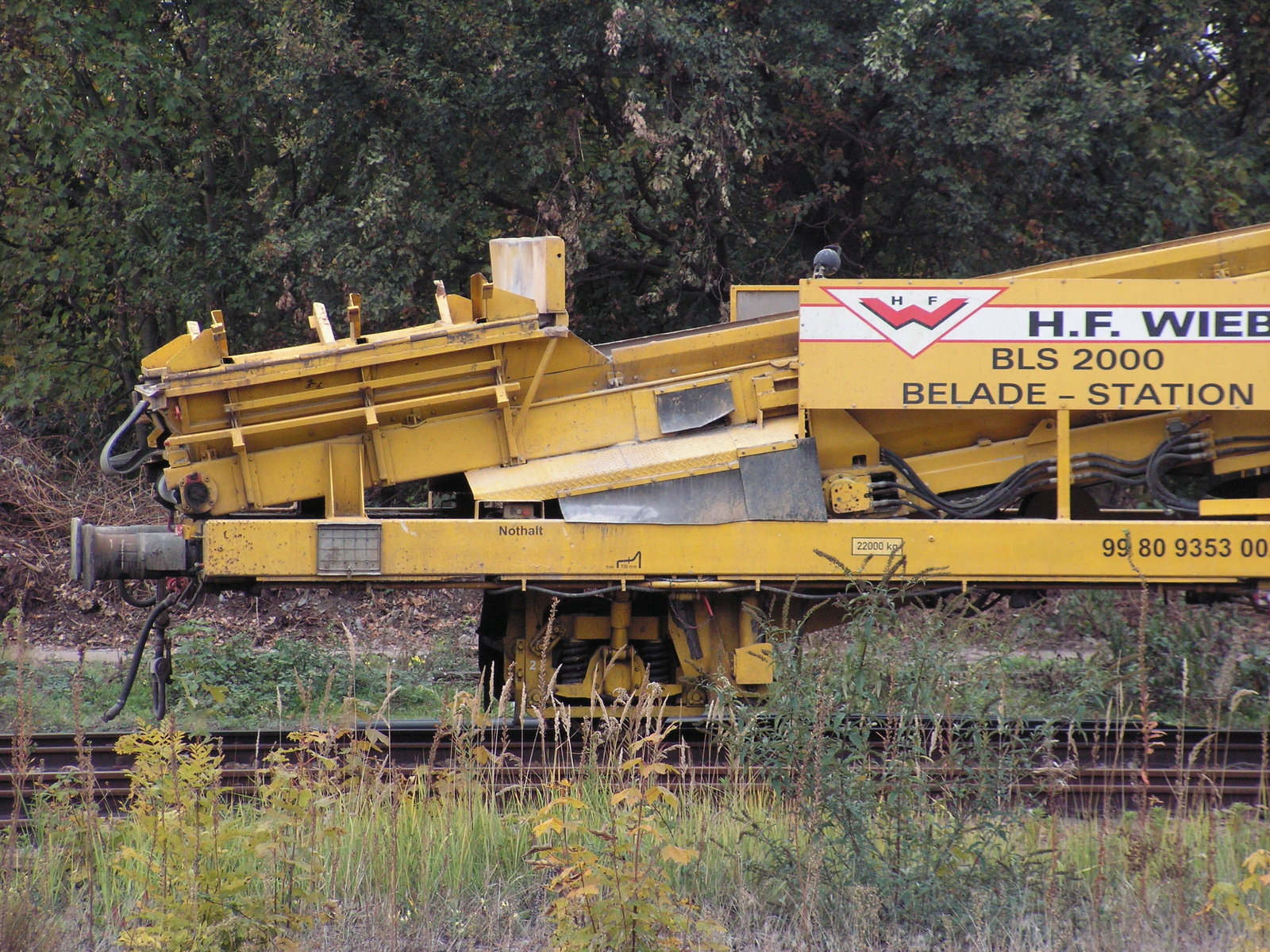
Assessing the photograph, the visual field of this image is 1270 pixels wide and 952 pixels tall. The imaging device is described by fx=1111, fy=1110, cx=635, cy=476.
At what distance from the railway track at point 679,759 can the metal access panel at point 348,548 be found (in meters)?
0.91

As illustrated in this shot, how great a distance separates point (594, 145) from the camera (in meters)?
12.0

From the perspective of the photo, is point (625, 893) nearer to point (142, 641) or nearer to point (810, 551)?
point (810, 551)

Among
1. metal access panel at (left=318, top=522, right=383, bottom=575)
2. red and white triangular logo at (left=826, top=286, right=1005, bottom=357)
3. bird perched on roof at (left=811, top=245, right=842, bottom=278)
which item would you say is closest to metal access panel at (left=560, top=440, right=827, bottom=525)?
red and white triangular logo at (left=826, top=286, right=1005, bottom=357)

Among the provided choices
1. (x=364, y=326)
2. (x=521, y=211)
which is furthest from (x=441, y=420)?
(x=521, y=211)

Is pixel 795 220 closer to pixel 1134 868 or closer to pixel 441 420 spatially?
pixel 441 420

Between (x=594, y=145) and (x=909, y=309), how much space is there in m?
6.46

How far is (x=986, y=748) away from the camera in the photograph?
14.0 ft

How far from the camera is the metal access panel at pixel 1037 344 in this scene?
6.38 meters

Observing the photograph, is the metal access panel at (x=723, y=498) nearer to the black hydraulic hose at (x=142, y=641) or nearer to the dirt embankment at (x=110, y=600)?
the black hydraulic hose at (x=142, y=641)

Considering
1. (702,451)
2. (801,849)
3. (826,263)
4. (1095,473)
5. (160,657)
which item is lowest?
(801,849)

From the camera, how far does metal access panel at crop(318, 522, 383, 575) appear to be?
6219 millimetres

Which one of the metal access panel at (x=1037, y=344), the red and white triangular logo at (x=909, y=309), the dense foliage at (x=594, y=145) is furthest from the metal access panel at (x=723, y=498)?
the dense foliage at (x=594, y=145)

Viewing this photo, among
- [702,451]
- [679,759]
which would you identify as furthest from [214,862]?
[702,451]

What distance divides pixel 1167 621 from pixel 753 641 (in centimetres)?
403
